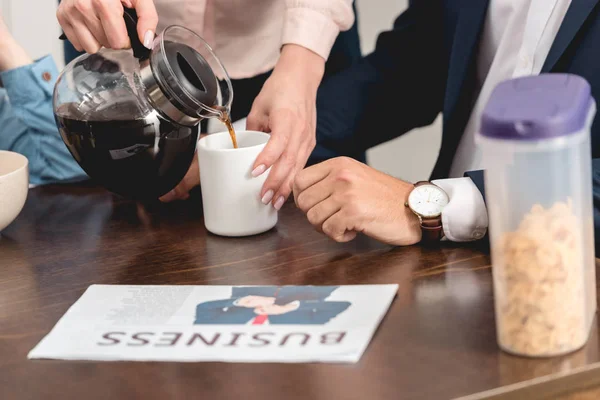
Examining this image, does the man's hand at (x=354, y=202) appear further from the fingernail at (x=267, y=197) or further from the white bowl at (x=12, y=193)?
the white bowl at (x=12, y=193)

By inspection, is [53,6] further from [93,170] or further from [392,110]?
[93,170]

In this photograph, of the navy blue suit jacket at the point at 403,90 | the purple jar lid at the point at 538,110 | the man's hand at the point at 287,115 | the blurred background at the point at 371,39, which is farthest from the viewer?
the blurred background at the point at 371,39

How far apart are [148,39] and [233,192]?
0.82ft

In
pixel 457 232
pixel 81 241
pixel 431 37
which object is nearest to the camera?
pixel 457 232

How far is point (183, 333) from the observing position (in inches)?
38.0

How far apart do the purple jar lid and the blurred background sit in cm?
277

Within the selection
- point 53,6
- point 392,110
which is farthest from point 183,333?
point 53,6

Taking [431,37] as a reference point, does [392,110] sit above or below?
below

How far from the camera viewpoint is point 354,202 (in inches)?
47.6

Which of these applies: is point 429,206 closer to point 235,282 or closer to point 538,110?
point 235,282

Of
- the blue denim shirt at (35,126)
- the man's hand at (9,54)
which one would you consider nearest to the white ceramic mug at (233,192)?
the blue denim shirt at (35,126)

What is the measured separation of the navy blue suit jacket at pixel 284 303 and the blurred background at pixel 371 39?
8.60 ft

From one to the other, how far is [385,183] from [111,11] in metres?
0.46

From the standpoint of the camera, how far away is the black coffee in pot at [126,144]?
1.23m
